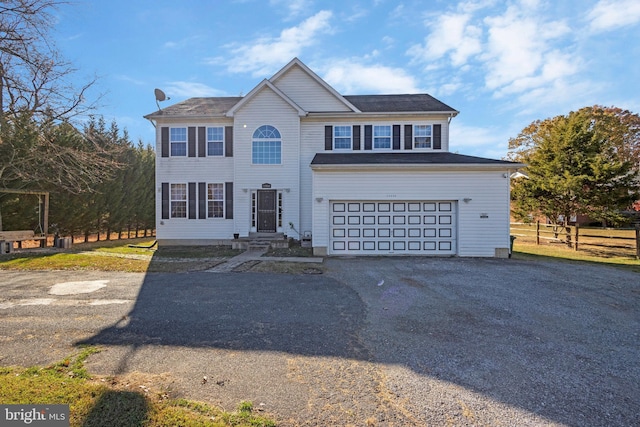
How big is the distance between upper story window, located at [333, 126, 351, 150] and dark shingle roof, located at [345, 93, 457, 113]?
1.31 m

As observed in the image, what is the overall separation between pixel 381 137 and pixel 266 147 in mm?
5607

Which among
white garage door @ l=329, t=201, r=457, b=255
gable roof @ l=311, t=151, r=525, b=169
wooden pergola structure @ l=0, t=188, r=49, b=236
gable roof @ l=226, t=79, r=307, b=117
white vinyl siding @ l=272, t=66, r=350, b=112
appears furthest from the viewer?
white vinyl siding @ l=272, t=66, r=350, b=112

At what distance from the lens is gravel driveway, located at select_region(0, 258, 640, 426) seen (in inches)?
116

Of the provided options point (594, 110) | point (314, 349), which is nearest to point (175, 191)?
point (314, 349)

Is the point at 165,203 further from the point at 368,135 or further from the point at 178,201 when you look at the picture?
the point at 368,135

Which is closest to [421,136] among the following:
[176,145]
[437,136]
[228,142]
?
[437,136]

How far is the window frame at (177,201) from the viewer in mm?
15500

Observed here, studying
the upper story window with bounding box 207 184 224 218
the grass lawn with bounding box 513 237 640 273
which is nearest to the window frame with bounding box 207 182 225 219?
the upper story window with bounding box 207 184 224 218

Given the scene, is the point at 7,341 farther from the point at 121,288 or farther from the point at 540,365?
the point at 540,365

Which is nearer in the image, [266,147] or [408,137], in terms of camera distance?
[266,147]

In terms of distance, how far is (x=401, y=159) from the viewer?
13.5 meters

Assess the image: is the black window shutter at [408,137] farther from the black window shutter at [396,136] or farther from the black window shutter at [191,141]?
the black window shutter at [191,141]

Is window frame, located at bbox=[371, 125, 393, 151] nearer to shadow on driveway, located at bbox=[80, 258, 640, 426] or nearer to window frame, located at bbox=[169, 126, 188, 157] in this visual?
shadow on driveway, located at bbox=[80, 258, 640, 426]

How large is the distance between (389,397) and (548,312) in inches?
178
